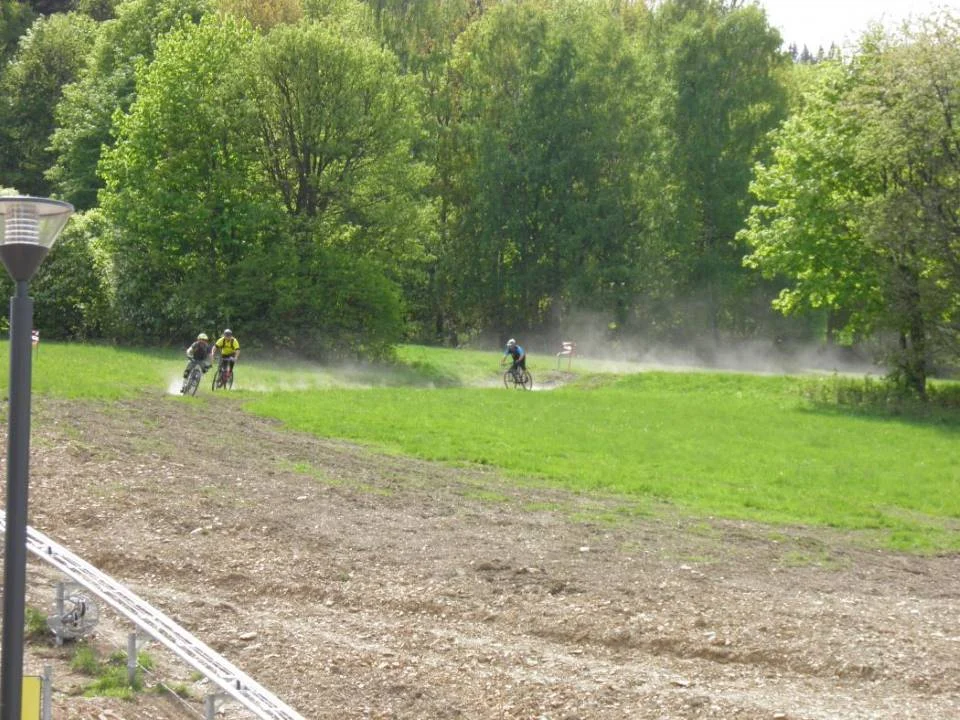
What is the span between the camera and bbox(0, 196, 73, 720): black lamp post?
6633 mm

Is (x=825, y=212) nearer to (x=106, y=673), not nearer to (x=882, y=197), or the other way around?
(x=882, y=197)

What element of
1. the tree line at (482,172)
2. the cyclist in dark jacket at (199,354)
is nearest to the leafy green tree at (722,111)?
the tree line at (482,172)

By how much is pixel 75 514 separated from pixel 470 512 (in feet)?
18.3

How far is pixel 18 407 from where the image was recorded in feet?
21.8

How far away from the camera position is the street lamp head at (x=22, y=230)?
22.4 feet

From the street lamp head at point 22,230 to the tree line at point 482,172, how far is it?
34.6 meters

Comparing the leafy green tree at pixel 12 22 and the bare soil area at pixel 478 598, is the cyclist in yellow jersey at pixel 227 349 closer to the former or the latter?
the bare soil area at pixel 478 598

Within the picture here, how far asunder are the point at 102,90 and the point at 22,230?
5729 cm

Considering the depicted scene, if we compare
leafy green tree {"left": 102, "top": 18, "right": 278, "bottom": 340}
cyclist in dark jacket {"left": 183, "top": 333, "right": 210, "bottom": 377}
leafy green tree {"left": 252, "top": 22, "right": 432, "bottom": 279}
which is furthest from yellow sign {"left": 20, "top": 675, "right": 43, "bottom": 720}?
leafy green tree {"left": 252, "top": 22, "right": 432, "bottom": 279}

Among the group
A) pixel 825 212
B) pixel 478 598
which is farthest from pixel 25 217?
pixel 825 212

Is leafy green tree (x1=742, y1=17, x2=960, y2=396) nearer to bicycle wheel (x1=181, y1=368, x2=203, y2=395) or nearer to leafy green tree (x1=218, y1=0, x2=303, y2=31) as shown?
bicycle wheel (x1=181, y1=368, x2=203, y2=395)

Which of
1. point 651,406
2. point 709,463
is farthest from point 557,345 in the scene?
point 709,463

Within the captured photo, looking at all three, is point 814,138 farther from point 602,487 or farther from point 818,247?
point 602,487

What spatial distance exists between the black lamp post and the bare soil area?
2.08 meters
